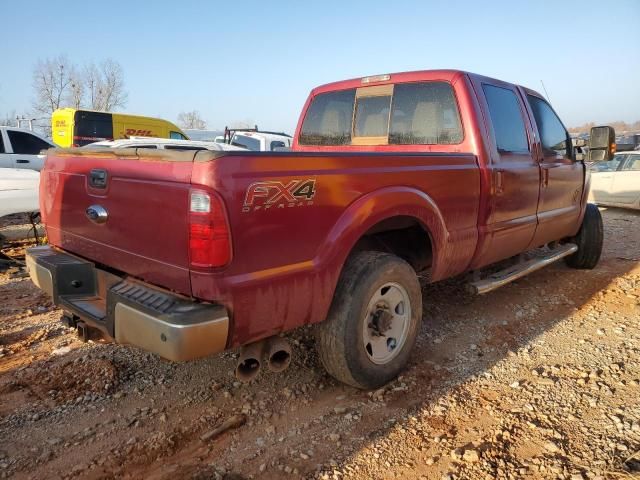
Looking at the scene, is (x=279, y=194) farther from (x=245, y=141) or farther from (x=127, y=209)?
(x=245, y=141)

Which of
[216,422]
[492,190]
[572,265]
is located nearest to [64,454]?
[216,422]

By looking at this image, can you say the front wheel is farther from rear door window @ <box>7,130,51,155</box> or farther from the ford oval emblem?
rear door window @ <box>7,130,51,155</box>

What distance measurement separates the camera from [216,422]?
2715 millimetres

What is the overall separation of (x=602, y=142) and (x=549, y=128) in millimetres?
682

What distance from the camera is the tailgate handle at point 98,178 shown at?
8.28 feet

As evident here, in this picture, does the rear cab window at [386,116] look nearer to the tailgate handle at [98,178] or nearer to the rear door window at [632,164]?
the tailgate handle at [98,178]

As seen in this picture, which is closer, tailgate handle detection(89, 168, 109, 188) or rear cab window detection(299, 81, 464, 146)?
tailgate handle detection(89, 168, 109, 188)

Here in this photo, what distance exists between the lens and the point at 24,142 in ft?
33.0

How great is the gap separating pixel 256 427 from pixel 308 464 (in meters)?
0.43

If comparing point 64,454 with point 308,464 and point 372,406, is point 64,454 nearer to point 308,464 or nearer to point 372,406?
point 308,464

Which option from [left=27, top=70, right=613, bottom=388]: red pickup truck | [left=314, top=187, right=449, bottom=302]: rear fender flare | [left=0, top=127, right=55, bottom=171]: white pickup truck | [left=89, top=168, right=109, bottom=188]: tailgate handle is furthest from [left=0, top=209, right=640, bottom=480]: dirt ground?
[left=0, top=127, right=55, bottom=171]: white pickup truck

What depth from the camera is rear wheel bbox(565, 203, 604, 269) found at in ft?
18.6

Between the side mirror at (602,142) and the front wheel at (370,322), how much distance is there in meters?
3.09

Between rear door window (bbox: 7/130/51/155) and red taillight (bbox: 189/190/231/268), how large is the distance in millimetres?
9819
